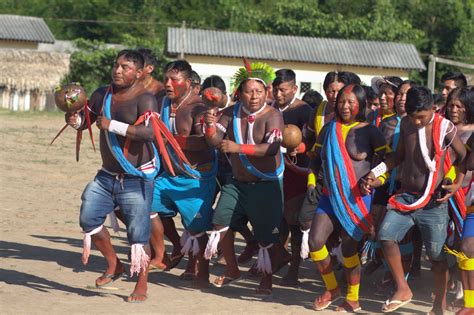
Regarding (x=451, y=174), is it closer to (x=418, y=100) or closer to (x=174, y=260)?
(x=418, y=100)

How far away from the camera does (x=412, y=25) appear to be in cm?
4950

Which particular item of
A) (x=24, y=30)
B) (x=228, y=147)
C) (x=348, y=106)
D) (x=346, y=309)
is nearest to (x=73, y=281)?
(x=228, y=147)

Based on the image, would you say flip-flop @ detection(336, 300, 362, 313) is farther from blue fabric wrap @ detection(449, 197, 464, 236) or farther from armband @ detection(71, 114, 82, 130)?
armband @ detection(71, 114, 82, 130)

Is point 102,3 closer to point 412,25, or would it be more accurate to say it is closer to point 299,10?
point 299,10

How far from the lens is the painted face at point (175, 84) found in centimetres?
869

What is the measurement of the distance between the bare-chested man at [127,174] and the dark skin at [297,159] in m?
1.57

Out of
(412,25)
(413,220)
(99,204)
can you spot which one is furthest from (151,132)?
(412,25)

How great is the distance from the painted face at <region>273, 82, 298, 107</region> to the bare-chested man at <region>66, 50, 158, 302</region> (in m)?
1.62

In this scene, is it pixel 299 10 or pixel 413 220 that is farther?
pixel 299 10

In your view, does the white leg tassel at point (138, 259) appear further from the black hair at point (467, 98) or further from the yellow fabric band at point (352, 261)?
the black hair at point (467, 98)

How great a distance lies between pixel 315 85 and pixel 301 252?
3230cm

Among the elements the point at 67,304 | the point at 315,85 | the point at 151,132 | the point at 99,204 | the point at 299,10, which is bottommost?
the point at 67,304

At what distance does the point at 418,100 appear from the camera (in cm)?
734

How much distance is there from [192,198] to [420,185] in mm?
2259
